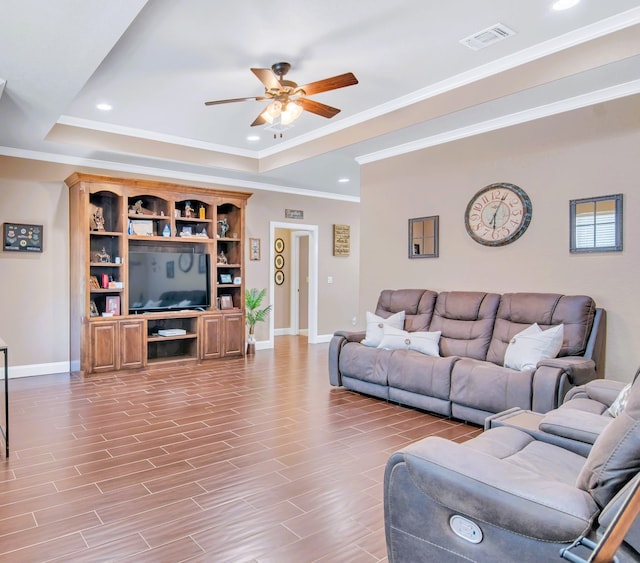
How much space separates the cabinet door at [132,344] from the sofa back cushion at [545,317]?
167 inches

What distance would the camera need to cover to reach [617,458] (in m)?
1.35

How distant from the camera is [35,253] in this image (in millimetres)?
5824

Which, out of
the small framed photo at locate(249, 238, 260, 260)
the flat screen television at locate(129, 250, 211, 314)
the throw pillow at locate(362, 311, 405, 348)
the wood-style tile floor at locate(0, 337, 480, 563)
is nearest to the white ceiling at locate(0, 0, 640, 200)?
the flat screen television at locate(129, 250, 211, 314)

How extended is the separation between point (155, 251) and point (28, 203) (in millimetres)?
1603

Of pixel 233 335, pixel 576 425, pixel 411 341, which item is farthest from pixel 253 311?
pixel 576 425

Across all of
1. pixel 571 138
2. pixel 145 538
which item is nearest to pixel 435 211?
pixel 571 138

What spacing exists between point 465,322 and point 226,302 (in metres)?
3.81

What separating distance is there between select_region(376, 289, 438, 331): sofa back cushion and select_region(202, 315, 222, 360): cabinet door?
252 cm

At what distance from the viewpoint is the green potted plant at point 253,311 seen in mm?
7324

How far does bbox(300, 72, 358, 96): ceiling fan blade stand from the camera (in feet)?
11.6

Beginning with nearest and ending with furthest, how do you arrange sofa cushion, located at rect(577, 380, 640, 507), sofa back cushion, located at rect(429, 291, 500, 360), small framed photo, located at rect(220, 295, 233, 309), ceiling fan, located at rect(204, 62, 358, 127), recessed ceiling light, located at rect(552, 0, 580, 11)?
sofa cushion, located at rect(577, 380, 640, 507)
recessed ceiling light, located at rect(552, 0, 580, 11)
ceiling fan, located at rect(204, 62, 358, 127)
sofa back cushion, located at rect(429, 291, 500, 360)
small framed photo, located at rect(220, 295, 233, 309)

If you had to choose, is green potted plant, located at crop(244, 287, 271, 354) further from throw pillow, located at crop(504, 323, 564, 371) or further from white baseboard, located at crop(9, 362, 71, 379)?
throw pillow, located at crop(504, 323, 564, 371)

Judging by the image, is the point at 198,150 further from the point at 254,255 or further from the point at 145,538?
the point at 145,538

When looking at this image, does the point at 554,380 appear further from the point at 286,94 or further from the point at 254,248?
the point at 254,248
